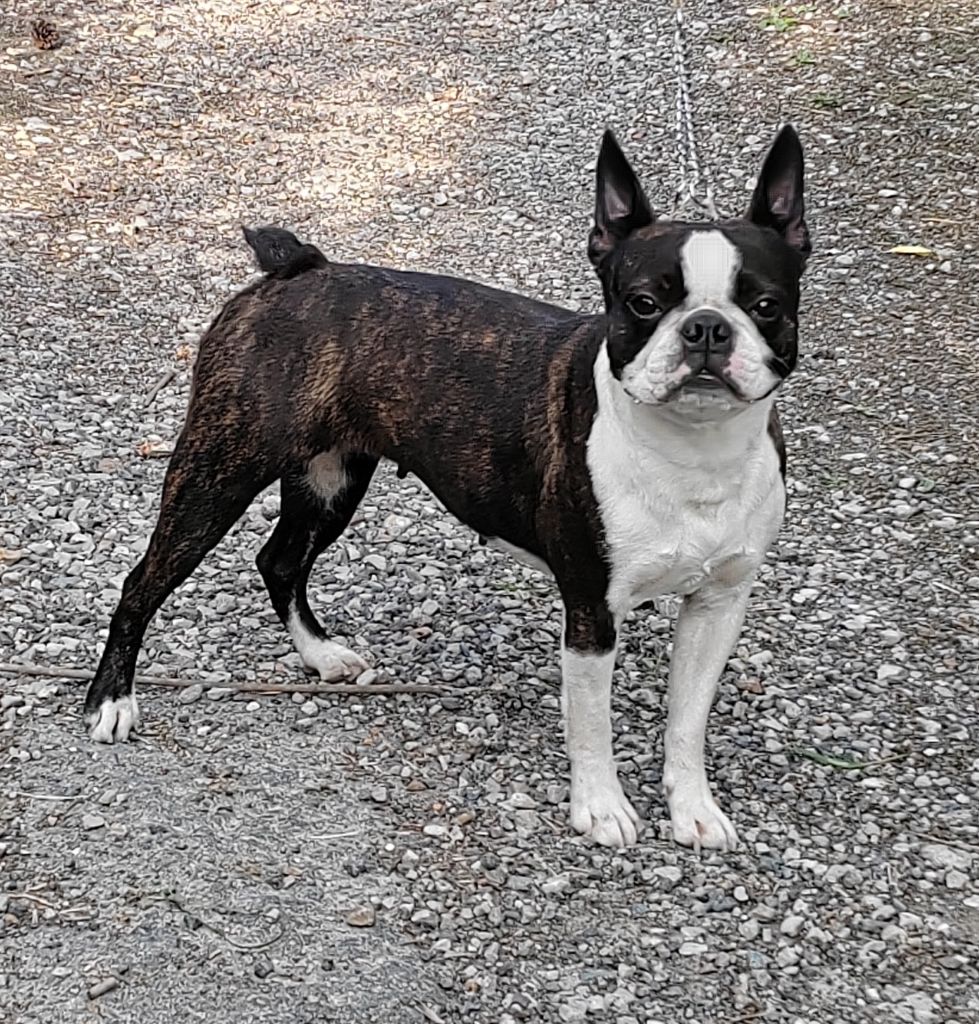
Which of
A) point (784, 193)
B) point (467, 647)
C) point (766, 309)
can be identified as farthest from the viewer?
point (467, 647)

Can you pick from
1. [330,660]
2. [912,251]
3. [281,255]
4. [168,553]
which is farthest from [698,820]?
[912,251]

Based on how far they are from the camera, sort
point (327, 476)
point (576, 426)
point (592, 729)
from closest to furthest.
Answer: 1. point (576, 426)
2. point (592, 729)
3. point (327, 476)

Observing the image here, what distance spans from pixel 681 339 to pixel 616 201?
0.52 m

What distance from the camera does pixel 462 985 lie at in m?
3.82

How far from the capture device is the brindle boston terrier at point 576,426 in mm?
3555

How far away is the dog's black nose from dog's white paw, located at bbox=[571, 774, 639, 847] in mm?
1393

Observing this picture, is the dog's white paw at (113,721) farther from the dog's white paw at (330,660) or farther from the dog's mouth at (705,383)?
the dog's mouth at (705,383)

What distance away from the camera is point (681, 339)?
3455mm

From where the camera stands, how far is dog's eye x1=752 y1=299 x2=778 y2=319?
11.6 feet

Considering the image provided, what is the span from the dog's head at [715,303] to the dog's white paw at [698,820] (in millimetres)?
1193

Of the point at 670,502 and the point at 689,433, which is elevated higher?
the point at 689,433

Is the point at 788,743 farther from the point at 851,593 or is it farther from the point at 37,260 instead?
the point at 37,260

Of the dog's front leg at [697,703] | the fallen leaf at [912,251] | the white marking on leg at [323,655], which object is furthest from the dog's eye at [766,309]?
the fallen leaf at [912,251]

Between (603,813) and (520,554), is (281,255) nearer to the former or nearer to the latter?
(520,554)
